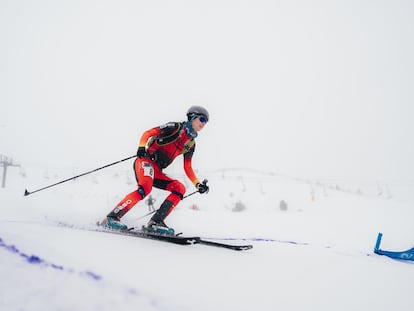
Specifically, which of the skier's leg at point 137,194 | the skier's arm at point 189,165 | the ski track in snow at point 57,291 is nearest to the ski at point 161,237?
the skier's leg at point 137,194

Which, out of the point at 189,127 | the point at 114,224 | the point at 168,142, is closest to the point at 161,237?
the point at 114,224

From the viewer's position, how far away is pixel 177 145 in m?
4.39

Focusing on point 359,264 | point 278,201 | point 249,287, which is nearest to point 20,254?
point 249,287

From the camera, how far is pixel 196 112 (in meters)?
4.36

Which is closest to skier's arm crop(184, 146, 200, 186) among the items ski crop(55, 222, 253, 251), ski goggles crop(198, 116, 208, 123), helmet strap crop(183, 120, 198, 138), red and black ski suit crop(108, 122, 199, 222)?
red and black ski suit crop(108, 122, 199, 222)

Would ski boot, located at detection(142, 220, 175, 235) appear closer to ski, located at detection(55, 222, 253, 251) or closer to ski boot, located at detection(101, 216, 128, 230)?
ski, located at detection(55, 222, 253, 251)

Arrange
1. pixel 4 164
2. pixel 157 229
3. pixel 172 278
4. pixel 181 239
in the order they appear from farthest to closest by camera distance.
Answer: pixel 4 164
pixel 157 229
pixel 181 239
pixel 172 278

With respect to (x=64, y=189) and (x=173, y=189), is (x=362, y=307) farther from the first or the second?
(x=64, y=189)

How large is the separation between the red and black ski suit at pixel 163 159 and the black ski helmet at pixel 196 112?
0.63 feet

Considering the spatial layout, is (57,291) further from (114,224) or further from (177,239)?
(114,224)

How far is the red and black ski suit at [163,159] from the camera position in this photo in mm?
4023

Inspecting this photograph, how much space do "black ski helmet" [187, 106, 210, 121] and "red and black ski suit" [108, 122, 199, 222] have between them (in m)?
0.19

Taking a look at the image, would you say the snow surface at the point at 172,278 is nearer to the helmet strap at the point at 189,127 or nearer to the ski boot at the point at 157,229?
the ski boot at the point at 157,229

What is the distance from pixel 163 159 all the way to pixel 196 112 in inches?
38.0
